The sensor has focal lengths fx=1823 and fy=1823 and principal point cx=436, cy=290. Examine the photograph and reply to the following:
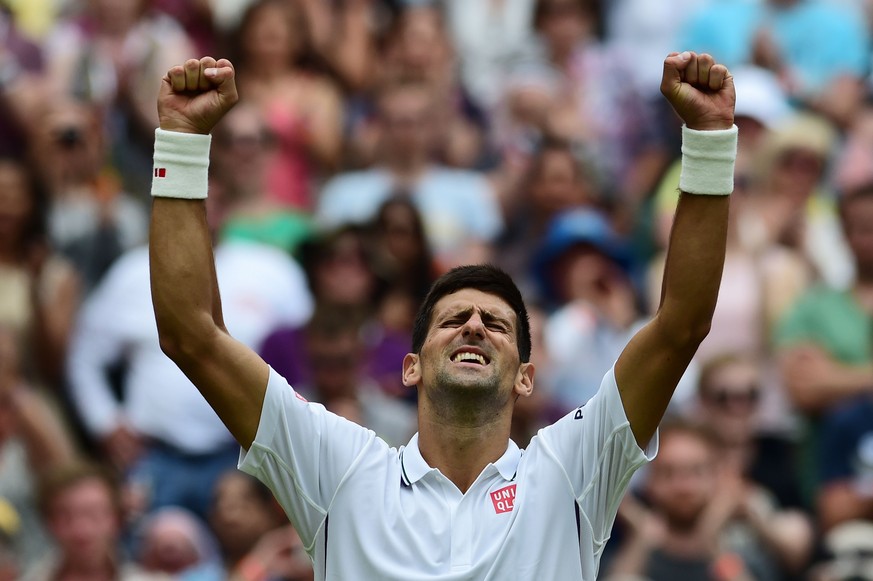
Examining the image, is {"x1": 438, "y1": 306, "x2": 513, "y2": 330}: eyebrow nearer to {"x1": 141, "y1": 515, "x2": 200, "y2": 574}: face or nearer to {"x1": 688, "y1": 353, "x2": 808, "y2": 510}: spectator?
{"x1": 141, "y1": 515, "x2": 200, "y2": 574}: face

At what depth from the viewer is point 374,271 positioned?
10.5 m

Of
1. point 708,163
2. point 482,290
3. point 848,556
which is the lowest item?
point 848,556

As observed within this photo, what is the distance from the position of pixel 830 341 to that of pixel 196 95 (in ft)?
18.1

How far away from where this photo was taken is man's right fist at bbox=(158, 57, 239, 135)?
17.1 feet

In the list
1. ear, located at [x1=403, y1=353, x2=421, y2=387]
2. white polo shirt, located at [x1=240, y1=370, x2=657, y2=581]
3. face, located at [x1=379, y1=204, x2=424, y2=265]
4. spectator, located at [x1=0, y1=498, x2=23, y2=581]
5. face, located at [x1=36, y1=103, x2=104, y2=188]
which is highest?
ear, located at [x1=403, y1=353, x2=421, y2=387]

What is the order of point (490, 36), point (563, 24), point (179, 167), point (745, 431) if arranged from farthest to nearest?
point (490, 36) → point (563, 24) → point (745, 431) → point (179, 167)

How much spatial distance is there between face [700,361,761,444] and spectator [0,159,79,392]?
363cm

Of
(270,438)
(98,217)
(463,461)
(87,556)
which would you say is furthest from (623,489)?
(98,217)

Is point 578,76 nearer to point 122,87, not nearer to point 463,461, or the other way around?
point 122,87

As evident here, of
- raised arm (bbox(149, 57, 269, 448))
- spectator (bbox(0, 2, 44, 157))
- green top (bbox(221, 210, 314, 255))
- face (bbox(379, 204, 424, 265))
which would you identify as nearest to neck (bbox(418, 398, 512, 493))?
raised arm (bbox(149, 57, 269, 448))

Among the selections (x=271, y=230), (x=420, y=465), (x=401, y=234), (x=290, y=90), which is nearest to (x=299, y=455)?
(x=420, y=465)

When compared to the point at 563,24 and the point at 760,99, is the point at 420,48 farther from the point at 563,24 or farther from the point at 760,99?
the point at 760,99

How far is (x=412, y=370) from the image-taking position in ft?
18.3

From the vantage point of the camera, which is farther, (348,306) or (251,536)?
(348,306)
